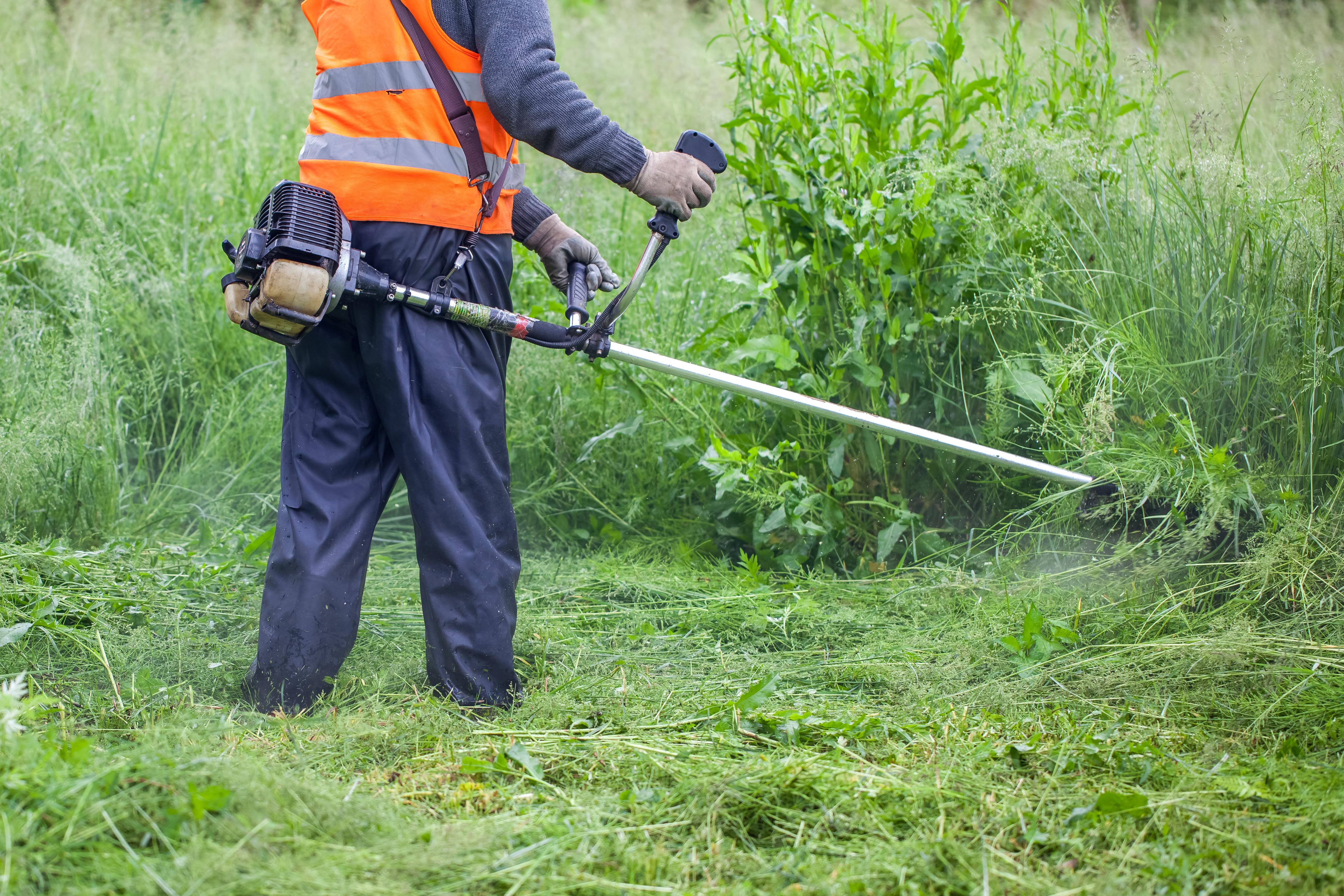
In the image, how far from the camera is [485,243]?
2227 millimetres

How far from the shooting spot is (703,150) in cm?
227

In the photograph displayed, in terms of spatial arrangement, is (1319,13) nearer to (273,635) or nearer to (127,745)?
(273,635)

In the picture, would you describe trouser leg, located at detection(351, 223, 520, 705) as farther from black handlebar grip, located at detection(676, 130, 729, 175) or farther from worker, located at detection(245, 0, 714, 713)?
black handlebar grip, located at detection(676, 130, 729, 175)

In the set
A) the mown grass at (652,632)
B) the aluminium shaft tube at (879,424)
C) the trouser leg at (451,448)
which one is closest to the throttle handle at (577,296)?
the aluminium shaft tube at (879,424)

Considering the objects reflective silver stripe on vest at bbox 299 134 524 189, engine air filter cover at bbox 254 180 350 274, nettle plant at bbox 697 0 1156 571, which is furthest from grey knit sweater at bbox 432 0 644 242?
nettle plant at bbox 697 0 1156 571

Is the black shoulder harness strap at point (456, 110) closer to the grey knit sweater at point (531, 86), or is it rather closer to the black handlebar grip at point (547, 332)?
the grey knit sweater at point (531, 86)

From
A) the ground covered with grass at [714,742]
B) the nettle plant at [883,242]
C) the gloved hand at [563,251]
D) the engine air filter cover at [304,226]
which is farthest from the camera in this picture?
the nettle plant at [883,242]

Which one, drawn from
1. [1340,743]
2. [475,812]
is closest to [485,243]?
[475,812]

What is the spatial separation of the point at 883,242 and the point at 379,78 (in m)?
1.57

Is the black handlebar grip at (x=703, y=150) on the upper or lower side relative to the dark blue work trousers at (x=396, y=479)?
upper

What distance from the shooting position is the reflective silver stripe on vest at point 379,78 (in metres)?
2.04

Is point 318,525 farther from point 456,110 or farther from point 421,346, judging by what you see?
point 456,110

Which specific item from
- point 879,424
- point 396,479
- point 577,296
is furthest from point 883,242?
point 396,479

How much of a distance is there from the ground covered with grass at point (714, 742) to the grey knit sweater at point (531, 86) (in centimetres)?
122
